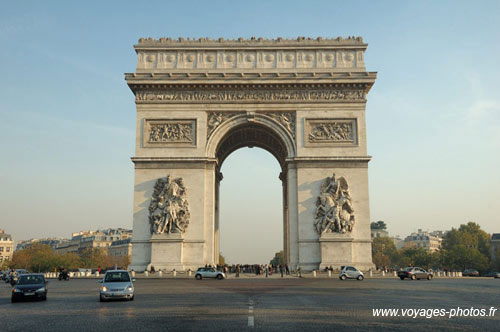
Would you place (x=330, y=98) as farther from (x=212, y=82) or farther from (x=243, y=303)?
(x=243, y=303)

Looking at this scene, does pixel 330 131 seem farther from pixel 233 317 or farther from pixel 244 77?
pixel 233 317

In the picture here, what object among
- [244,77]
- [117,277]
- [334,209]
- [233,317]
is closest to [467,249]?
[334,209]

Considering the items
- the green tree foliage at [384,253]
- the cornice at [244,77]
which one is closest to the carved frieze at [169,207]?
the cornice at [244,77]

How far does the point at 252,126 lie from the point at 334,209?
903 centimetres

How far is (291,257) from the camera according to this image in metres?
35.2

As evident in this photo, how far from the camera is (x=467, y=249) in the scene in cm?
7762

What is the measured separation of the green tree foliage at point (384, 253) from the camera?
10722cm

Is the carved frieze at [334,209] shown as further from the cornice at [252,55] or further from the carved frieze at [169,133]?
the carved frieze at [169,133]

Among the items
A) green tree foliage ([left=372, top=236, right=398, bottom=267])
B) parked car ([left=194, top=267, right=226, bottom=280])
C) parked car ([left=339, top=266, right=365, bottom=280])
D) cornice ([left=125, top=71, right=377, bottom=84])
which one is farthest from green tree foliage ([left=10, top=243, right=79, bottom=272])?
parked car ([left=339, top=266, right=365, bottom=280])

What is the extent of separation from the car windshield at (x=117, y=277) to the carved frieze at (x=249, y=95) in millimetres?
21199

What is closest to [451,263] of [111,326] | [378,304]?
[378,304]

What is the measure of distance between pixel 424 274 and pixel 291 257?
976 cm

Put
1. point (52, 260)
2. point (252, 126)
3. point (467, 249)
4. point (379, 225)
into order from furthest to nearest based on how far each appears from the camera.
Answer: point (379, 225) < point (52, 260) < point (467, 249) < point (252, 126)

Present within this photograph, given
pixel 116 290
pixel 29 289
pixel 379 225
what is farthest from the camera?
pixel 379 225
